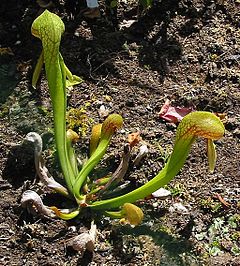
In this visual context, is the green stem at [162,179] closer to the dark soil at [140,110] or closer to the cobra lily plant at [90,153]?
the cobra lily plant at [90,153]

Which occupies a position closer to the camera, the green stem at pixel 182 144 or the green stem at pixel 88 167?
the green stem at pixel 182 144

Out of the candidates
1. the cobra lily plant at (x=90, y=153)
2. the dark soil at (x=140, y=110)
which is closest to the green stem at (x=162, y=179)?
the cobra lily plant at (x=90, y=153)

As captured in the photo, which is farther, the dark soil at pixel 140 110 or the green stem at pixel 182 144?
the dark soil at pixel 140 110

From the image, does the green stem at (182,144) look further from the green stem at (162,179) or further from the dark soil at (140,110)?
the dark soil at (140,110)

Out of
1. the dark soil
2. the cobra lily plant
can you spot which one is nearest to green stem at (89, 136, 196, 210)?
the cobra lily plant

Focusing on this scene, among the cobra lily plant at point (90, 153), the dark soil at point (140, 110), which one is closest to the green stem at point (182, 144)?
the cobra lily plant at point (90, 153)

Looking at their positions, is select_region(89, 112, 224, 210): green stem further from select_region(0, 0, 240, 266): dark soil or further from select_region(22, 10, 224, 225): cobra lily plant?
select_region(0, 0, 240, 266): dark soil
